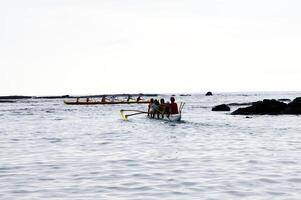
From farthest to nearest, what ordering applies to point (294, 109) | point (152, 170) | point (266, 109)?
1. point (266, 109)
2. point (294, 109)
3. point (152, 170)

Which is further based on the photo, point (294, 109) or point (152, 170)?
point (294, 109)

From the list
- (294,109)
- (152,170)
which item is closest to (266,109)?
(294,109)

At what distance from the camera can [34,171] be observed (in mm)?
15250

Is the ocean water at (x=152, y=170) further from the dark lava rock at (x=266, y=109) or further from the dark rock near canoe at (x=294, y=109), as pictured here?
the dark lava rock at (x=266, y=109)

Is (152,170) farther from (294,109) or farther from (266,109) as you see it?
(266,109)

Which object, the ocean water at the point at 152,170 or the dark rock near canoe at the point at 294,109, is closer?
the ocean water at the point at 152,170

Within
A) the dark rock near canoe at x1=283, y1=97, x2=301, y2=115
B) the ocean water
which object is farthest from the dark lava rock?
the ocean water

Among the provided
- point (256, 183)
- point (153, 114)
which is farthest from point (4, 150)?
point (153, 114)

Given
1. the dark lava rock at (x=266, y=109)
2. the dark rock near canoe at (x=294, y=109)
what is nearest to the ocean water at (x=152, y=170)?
the dark rock near canoe at (x=294, y=109)

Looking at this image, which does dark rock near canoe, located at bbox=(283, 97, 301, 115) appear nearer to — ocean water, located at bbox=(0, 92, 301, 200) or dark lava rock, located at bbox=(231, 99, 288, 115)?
dark lava rock, located at bbox=(231, 99, 288, 115)

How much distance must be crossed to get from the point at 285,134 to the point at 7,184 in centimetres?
1993

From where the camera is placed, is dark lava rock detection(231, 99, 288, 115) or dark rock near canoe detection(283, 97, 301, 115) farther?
dark lava rock detection(231, 99, 288, 115)

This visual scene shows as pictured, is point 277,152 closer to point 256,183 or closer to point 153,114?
point 256,183

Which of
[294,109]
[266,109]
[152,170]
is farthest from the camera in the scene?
[266,109]
